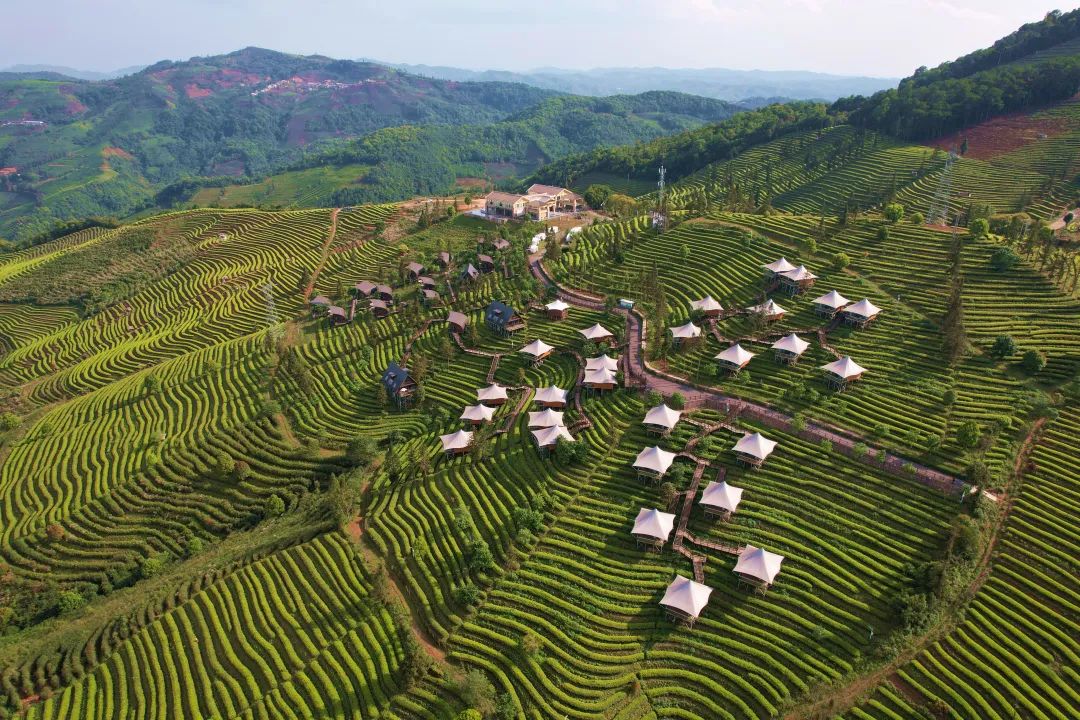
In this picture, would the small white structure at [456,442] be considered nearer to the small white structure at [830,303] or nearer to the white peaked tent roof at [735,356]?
the white peaked tent roof at [735,356]

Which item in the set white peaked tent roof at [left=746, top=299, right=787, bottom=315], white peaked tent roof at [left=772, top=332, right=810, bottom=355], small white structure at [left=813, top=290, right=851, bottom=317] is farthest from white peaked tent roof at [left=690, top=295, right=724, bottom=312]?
small white structure at [left=813, top=290, right=851, bottom=317]

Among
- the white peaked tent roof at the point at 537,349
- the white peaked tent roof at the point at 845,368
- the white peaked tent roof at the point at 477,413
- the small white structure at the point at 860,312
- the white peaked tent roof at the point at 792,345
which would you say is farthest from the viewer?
the white peaked tent roof at the point at 537,349

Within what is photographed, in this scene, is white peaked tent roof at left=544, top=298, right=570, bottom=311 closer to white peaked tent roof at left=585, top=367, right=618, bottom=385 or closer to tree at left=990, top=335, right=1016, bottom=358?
white peaked tent roof at left=585, top=367, right=618, bottom=385

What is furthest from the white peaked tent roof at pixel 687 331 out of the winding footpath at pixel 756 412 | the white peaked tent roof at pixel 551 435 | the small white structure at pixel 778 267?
the white peaked tent roof at pixel 551 435

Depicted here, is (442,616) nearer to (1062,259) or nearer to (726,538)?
(726,538)

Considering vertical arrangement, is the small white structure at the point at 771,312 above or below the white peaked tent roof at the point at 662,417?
above

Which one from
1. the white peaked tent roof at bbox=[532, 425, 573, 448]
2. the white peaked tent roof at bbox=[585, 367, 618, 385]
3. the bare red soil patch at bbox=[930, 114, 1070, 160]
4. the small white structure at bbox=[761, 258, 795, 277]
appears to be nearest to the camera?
the white peaked tent roof at bbox=[532, 425, 573, 448]

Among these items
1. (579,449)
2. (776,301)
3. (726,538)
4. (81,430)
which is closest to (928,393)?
(776,301)
